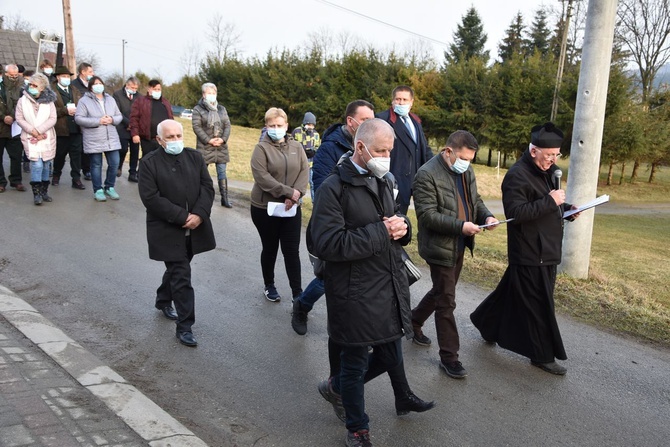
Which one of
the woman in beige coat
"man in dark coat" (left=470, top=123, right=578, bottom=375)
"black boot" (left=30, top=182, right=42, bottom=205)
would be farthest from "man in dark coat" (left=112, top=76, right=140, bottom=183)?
"man in dark coat" (left=470, top=123, right=578, bottom=375)

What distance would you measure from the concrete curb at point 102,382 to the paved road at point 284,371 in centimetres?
17

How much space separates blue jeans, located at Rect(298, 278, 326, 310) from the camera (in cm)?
A: 548

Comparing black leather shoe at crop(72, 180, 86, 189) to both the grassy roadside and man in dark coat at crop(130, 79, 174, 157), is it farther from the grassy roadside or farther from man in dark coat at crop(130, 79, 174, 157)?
the grassy roadside

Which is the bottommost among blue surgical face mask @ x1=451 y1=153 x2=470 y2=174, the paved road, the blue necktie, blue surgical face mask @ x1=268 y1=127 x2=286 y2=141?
the paved road

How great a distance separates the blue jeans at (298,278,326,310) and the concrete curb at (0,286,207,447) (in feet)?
5.97

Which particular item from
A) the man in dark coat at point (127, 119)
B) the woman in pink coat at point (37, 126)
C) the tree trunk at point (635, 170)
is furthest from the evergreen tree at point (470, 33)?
the woman in pink coat at point (37, 126)

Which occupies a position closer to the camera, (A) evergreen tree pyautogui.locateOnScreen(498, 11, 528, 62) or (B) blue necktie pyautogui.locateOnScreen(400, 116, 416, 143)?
(B) blue necktie pyautogui.locateOnScreen(400, 116, 416, 143)

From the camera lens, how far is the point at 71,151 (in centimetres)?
1141

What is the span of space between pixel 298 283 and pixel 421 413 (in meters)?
2.38

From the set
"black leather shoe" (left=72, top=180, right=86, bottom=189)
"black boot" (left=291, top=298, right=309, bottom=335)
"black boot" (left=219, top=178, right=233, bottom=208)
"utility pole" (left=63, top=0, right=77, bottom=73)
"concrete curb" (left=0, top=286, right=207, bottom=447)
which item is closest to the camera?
"concrete curb" (left=0, top=286, right=207, bottom=447)

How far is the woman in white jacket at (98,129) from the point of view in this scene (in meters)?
10.4

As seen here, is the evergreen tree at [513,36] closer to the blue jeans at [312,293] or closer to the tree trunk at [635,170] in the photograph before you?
the tree trunk at [635,170]

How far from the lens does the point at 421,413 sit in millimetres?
4254

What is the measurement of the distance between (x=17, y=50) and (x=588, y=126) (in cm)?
2601
